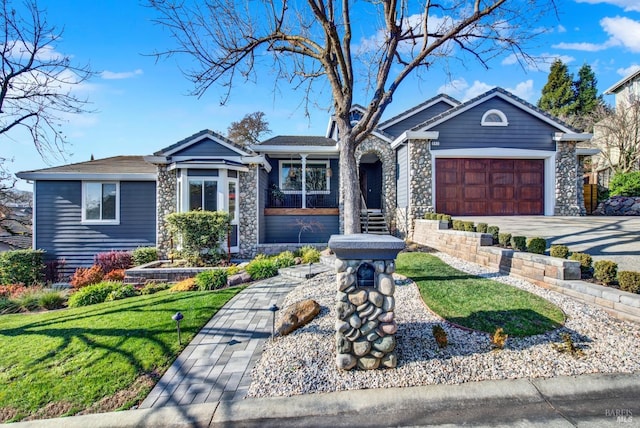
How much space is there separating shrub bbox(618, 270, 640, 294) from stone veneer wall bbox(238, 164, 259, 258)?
31.7 feet

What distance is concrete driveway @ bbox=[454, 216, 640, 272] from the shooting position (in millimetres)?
5711

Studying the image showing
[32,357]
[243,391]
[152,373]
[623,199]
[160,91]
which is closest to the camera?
[243,391]

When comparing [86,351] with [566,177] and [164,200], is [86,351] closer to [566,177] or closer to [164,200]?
[164,200]

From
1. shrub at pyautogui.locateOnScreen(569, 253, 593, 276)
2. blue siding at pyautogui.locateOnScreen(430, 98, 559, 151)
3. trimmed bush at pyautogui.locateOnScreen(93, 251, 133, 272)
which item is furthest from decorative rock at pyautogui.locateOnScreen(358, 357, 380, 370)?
trimmed bush at pyautogui.locateOnScreen(93, 251, 133, 272)

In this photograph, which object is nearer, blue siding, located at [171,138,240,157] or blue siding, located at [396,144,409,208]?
blue siding, located at [171,138,240,157]

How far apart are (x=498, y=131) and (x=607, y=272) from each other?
8401 millimetres

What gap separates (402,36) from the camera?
6.20 meters

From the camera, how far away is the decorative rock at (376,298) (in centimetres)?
303

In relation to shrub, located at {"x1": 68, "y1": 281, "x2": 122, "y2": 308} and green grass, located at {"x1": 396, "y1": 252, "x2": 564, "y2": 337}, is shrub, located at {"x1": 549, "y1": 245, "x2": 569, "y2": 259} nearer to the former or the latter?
green grass, located at {"x1": 396, "y1": 252, "x2": 564, "y2": 337}

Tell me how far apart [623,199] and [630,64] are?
53.5ft

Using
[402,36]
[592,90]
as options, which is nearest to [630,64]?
[592,90]

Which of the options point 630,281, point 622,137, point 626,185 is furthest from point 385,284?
point 622,137

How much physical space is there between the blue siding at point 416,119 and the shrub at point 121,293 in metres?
12.3

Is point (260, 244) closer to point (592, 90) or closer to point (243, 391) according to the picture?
point (243, 391)
